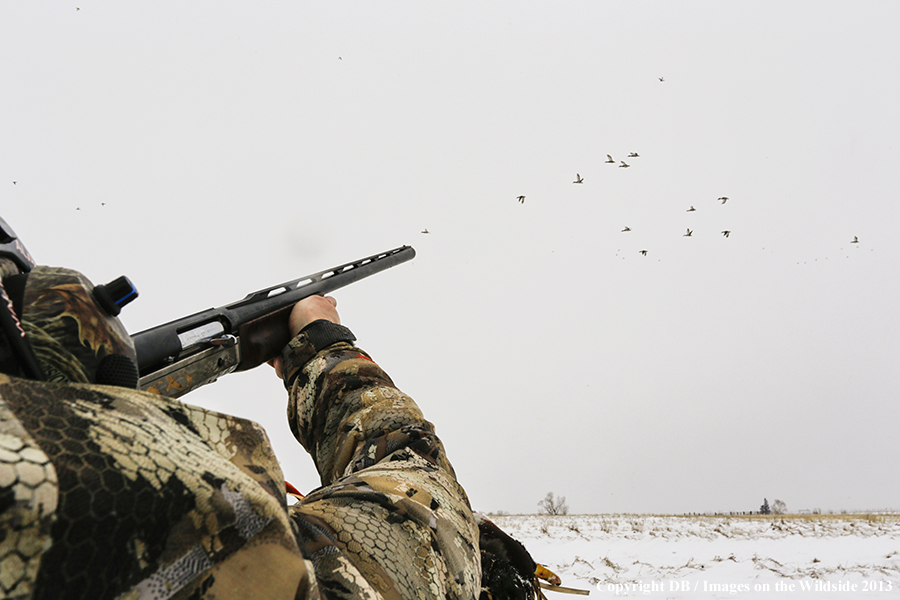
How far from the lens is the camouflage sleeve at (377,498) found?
0.93 meters

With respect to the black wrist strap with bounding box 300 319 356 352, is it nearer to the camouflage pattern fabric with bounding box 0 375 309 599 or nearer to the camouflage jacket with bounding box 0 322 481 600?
the camouflage jacket with bounding box 0 322 481 600

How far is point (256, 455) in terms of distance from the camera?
700 millimetres

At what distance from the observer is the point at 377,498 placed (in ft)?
3.52

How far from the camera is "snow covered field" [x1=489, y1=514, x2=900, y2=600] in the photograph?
3520mm

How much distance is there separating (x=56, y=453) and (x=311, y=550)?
57 centimetres

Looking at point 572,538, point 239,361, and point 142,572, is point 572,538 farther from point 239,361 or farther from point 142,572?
point 142,572

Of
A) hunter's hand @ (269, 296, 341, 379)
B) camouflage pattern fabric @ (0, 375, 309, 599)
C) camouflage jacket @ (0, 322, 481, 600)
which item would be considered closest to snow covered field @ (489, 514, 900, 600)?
hunter's hand @ (269, 296, 341, 379)

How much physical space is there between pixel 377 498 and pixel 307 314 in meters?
1.93

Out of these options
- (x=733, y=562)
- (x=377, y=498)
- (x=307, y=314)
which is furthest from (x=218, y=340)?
(x=733, y=562)

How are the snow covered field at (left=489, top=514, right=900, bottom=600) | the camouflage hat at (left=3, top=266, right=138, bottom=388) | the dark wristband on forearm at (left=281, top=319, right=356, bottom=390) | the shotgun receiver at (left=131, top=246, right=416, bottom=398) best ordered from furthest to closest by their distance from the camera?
the snow covered field at (left=489, top=514, right=900, bottom=600) → the dark wristband on forearm at (left=281, top=319, right=356, bottom=390) → the shotgun receiver at (left=131, top=246, right=416, bottom=398) → the camouflage hat at (left=3, top=266, right=138, bottom=388)

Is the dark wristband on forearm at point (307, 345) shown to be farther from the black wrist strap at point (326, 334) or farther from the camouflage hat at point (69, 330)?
the camouflage hat at point (69, 330)

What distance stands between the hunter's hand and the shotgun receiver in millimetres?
55

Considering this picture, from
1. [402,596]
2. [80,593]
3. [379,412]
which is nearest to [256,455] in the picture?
[80,593]

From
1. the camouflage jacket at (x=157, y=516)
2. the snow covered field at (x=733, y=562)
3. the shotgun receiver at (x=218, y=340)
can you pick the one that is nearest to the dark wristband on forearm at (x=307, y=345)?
the shotgun receiver at (x=218, y=340)
